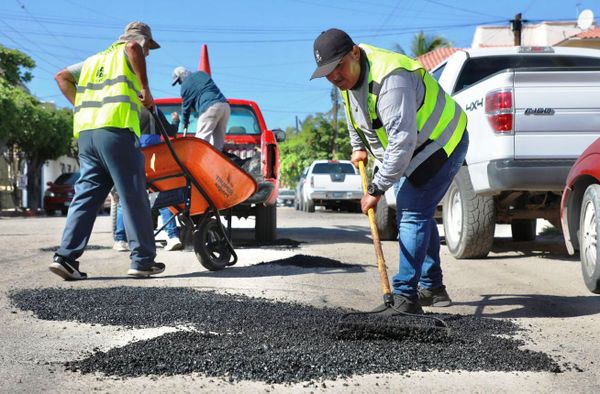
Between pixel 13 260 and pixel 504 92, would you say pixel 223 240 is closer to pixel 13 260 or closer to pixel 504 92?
pixel 13 260

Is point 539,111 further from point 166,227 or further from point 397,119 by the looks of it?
point 166,227

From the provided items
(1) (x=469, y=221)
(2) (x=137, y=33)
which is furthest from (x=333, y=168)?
(2) (x=137, y=33)

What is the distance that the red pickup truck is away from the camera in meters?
8.76

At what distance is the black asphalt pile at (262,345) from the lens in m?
3.14

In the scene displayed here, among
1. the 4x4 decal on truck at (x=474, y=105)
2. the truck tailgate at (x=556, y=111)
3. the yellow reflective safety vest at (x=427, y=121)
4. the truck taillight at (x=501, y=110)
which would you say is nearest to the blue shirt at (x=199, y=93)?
the 4x4 decal on truck at (x=474, y=105)

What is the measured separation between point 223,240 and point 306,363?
3.68 meters

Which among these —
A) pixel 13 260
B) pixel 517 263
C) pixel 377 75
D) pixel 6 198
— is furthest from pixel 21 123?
pixel 377 75

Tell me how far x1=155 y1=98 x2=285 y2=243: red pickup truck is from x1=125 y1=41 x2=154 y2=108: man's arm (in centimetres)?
281

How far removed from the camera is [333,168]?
2309 centimetres

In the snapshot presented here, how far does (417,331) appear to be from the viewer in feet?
12.2

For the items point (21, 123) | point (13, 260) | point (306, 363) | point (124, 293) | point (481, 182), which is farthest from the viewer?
point (21, 123)

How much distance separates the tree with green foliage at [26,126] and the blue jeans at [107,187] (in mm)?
25740

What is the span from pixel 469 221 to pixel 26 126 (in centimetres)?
2998

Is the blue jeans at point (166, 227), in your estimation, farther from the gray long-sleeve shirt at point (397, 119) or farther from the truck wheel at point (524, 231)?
the truck wheel at point (524, 231)
